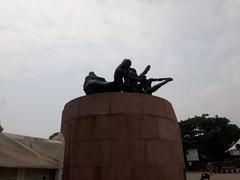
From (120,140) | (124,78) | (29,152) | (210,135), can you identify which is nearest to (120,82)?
(124,78)

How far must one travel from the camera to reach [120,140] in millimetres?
6750

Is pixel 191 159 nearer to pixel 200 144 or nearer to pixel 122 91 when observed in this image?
pixel 200 144

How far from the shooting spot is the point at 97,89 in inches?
321

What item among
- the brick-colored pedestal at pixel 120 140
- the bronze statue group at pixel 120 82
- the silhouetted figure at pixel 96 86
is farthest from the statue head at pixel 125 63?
the brick-colored pedestal at pixel 120 140

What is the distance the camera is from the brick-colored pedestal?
6.55 m

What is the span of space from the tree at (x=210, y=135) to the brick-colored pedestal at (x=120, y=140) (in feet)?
94.1

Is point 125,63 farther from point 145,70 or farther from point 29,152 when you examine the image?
point 29,152

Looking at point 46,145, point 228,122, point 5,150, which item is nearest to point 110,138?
point 46,145

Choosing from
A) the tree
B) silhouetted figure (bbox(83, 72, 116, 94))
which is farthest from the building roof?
the tree

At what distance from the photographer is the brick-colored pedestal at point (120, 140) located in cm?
655

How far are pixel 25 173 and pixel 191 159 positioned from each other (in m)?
30.9

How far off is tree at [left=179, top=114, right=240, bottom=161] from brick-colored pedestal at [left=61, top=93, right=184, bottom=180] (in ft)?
94.1

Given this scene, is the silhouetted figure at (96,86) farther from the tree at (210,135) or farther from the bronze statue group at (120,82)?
the tree at (210,135)

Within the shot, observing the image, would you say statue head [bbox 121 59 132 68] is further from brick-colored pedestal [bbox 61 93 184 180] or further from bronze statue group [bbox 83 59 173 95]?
brick-colored pedestal [bbox 61 93 184 180]
